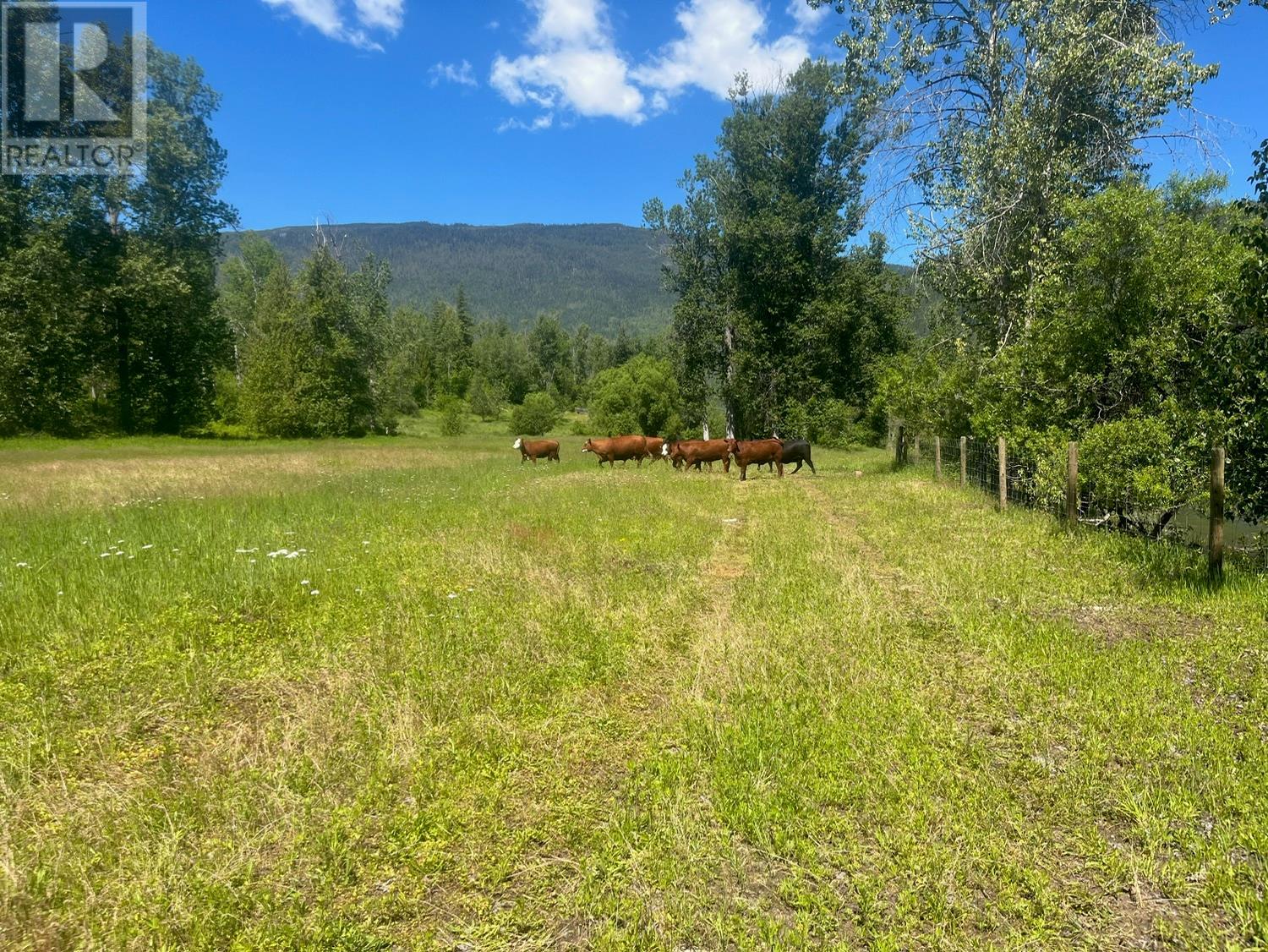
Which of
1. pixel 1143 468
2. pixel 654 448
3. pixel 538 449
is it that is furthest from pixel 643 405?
pixel 1143 468

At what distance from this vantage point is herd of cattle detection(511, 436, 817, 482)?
20828 millimetres

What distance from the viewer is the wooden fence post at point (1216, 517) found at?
6879 millimetres

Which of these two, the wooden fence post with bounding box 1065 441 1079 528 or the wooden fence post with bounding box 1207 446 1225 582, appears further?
the wooden fence post with bounding box 1065 441 1079 528

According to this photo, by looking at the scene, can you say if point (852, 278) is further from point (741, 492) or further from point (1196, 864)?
point (1196, 864)

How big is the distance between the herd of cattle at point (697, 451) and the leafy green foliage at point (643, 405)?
24.5m

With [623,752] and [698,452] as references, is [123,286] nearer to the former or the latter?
[698,452]

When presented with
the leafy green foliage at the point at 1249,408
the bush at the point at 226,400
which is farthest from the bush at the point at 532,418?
the leafy green foliage at the point at 1249,408

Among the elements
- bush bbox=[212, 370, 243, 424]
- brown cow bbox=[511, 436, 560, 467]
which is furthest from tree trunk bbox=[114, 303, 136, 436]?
brown cow bbox=[511, 436, 560, 467]

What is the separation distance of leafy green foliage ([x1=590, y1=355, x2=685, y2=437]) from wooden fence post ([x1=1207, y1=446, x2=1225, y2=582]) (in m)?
45.8

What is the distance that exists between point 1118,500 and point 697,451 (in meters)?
14.1

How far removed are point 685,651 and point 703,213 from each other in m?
32.3

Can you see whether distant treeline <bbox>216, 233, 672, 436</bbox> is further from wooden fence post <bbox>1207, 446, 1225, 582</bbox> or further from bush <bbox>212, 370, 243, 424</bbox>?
wooden fence post <bbox>1207, 446, 1225, 582</bbox>

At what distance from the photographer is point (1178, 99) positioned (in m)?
13.3

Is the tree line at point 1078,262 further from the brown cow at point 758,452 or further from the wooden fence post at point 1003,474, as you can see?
the brown cow at point 758,452
